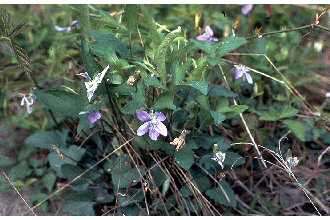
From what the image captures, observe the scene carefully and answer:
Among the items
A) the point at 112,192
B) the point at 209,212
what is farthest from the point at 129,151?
the point at 209,212

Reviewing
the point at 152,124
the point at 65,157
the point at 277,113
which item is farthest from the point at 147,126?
the point at 277,113

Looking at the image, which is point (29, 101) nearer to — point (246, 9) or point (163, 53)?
point (163, 53)

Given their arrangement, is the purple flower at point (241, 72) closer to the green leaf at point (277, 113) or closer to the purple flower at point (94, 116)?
the green leaf at point (277, 113)

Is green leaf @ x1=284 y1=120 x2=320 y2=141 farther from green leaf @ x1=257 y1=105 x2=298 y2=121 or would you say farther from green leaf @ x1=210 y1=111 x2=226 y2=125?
green leaf @ x1=210 y1=111 x2=226 y2=125

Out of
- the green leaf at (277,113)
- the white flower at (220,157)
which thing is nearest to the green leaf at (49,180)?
the white flower at (220,157)

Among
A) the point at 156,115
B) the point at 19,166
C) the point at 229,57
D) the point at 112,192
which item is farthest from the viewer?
the point at 229,57
